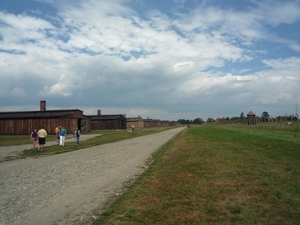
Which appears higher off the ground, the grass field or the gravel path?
the grass field

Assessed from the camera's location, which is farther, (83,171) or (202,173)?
(83,171)

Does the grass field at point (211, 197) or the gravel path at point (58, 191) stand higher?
the grass field at point (211, 197)

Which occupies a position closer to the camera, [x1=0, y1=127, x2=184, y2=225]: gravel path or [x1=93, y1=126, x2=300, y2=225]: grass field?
[x1=93, y1=126, x2=300, y2=225]: grass field

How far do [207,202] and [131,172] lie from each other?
17.8ft

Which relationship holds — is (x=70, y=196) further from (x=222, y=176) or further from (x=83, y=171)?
(x=222, y=176)

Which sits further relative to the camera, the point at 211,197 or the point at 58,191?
the point at 58,191

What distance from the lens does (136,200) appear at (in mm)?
7258

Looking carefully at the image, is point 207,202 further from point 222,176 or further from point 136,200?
point 222,176

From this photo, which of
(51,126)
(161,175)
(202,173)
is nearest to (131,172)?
(161,175)

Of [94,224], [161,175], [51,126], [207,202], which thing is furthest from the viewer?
[51,126]

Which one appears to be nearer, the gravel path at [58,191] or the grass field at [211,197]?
the grass field at [211,197]

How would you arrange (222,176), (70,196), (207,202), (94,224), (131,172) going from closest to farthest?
(94,224), (207,202), (70,196), (222,176), (131,172)

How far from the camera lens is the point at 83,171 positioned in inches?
476

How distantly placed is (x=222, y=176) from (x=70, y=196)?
17.0 feet
